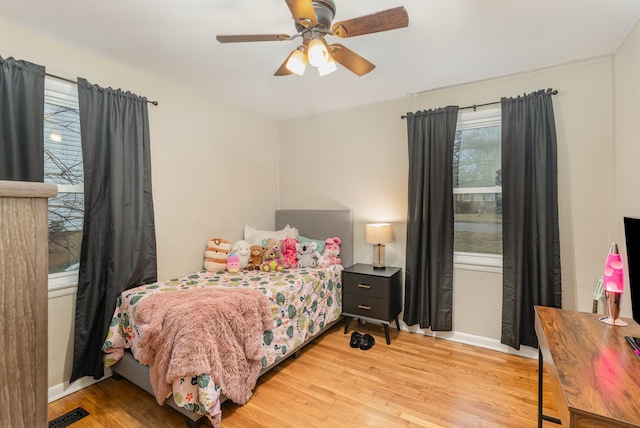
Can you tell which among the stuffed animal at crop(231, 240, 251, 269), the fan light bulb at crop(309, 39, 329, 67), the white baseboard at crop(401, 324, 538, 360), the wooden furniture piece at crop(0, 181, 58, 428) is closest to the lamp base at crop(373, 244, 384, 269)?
the white baseboard at crop(401, 324, 538, 360)

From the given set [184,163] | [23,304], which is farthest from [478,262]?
[23,304]

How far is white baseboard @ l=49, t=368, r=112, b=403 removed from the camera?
2.11 meters

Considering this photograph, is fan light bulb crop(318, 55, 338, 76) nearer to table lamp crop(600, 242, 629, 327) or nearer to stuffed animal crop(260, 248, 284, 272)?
table lamp crop(600, 242, 629, 327)

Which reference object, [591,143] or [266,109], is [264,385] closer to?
[266,109]

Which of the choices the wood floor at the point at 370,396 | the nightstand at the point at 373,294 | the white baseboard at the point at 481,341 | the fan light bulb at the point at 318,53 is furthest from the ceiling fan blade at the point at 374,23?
the white baseboard at the point at 481,341

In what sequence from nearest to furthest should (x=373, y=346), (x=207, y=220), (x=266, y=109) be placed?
(x=373, y=346)
(x=207, y=220)
(x=266, y=109)

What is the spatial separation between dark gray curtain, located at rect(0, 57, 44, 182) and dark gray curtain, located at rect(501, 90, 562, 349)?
3589 mm

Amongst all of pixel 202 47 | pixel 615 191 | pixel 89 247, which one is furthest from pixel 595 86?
pixel 89 247

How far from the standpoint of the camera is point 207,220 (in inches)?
124

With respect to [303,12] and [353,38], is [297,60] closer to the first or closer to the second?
[303,12]

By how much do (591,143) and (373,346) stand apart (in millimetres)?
2581

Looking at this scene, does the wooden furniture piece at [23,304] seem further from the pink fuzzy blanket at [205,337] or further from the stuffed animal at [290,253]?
the stuffed animal at [290,253]

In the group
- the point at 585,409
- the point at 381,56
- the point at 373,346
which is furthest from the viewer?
the point at 373,346

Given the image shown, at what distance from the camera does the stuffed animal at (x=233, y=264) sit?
2990 millimetres
